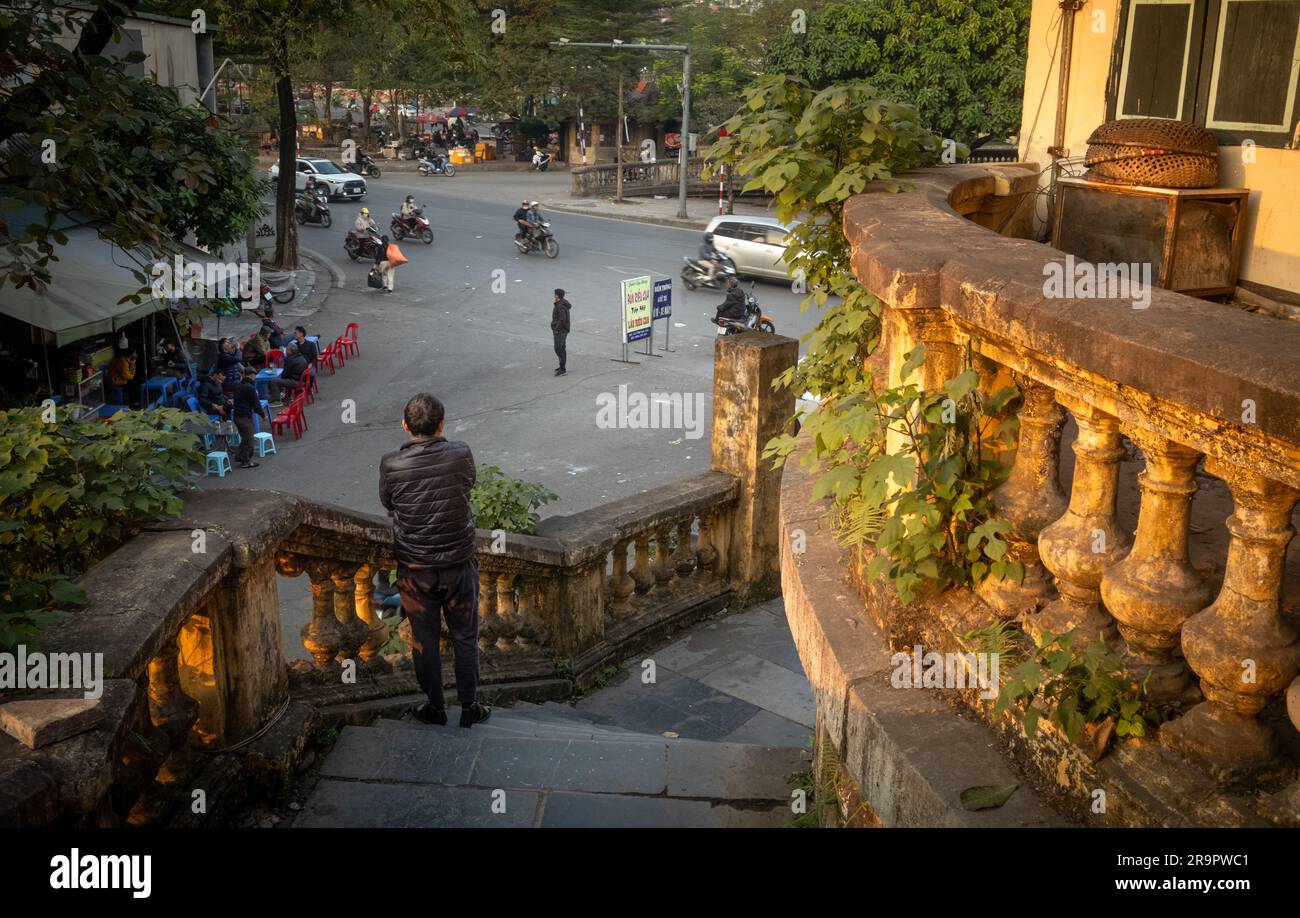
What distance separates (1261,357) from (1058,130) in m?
5.89

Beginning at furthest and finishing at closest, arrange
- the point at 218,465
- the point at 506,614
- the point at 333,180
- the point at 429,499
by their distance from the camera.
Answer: the point at 333,180 < the point at 218,465 < the point at 506,614 < the point at 429,499

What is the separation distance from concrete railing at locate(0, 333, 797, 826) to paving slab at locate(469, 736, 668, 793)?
0.67m

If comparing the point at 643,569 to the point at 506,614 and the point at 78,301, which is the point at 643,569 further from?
the point at 78,301

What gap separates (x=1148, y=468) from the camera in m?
2.11

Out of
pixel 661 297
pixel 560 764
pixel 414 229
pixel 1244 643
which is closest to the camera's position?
pixel 1244 643

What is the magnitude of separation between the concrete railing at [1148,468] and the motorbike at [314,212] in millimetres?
34048

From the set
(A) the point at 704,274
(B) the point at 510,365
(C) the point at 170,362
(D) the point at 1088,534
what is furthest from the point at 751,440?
(A) the point at 704,274

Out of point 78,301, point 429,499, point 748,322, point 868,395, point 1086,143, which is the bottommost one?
point 748,322

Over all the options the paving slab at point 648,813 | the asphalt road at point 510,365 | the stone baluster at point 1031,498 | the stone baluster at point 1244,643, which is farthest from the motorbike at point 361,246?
the stone baluster at point 1244,643

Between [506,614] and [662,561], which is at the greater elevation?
[506,614]

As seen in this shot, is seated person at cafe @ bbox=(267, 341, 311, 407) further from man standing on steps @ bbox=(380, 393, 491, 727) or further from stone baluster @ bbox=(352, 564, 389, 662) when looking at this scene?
man standing on steps @ bbox=(380, 393, 491, 727)

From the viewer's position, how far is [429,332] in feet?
73.7

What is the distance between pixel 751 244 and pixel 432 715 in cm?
2175

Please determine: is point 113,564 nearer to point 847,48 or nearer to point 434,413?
point 434,413
